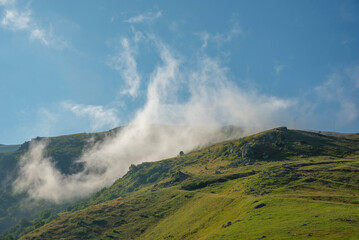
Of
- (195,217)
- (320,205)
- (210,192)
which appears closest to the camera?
(320,205)

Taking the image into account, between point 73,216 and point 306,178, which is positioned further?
→ point 73,216

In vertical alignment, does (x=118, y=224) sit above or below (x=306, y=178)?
below

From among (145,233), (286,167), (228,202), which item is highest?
(286,167)

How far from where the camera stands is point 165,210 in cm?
16038

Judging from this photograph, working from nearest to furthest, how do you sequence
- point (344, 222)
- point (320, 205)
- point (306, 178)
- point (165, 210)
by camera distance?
1. point (344, 222)
2. point (320, 205)
3. point (306, 178)
4. point (165, 210)

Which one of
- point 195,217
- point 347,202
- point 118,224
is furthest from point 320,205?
point 118,224

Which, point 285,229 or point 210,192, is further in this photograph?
point 210,192

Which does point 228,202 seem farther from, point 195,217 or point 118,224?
point 118,224

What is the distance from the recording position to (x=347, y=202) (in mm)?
104438

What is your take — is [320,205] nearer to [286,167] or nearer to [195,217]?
[195,217]

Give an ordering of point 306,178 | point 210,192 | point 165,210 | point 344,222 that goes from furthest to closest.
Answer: point 210,192, point 165,210, point 306,178, point 344,222

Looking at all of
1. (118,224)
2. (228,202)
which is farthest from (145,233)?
(228,202)

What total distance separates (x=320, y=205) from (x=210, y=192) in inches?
3102

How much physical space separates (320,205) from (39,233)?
140m
